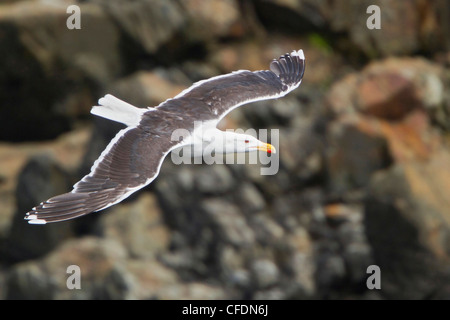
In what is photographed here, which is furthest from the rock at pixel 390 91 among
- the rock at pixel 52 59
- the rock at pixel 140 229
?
the rock at pixel 52 59

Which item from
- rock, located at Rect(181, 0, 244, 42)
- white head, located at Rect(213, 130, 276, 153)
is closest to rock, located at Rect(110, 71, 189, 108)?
rock, located at Rect(181, 0, 244, 42)

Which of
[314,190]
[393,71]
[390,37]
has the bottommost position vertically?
[314,190]

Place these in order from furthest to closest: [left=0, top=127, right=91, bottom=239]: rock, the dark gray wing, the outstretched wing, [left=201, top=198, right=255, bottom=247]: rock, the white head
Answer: [left=0, top=127, right=91, bottom=239]: rock → [left=201, top=198, right=255, bottom=247]: rock → the dark gray wing → the white head → the outstretched wing

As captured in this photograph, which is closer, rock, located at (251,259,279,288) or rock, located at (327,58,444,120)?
rock, located at (251,259,279,288)

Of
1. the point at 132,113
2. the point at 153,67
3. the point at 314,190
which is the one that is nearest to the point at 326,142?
the point at 314,190

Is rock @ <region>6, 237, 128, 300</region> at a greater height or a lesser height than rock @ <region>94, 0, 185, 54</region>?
lesser

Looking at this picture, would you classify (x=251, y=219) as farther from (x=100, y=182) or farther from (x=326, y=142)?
(x=100, y=182)

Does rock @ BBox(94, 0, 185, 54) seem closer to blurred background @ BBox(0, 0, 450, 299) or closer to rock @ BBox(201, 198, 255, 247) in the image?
blurred background @ BBox(0, 0, 450, 299)

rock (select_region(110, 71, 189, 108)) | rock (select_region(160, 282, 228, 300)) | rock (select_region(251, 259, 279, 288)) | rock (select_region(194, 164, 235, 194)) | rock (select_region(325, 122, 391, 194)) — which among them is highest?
rock (select_region(110, 71, 189, 108))
